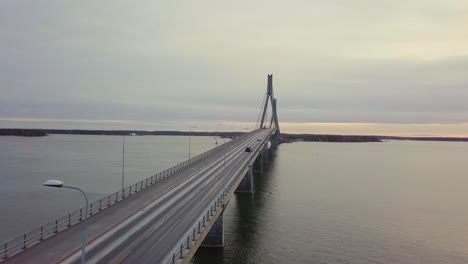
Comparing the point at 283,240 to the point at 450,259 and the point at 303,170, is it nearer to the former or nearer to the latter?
the point at 450,259

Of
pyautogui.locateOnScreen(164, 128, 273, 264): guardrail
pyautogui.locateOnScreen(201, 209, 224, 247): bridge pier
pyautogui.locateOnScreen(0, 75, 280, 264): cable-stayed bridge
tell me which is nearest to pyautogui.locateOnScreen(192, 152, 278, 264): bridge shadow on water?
pyautogui.locateOnScreen(201, 209, 224, 247): bridge pier

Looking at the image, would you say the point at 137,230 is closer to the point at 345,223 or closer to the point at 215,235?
the point at 215,235

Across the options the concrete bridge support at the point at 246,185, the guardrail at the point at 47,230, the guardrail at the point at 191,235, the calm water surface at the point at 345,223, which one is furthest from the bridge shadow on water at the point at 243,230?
the guardrail at the point at 47,230

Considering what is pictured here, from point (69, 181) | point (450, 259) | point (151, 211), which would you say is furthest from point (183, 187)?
point (69, 181)

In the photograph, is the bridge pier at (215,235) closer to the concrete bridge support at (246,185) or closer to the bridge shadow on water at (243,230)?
the bridge shadow on water at (243,230)

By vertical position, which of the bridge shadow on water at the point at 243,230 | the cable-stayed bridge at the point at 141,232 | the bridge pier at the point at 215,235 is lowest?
the bridge shadow on water at the point at 243,230

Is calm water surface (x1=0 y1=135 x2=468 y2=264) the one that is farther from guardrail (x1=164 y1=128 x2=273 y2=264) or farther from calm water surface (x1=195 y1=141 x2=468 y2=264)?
guardrail (x1=164 y1=128 x2=273 y2=264)
